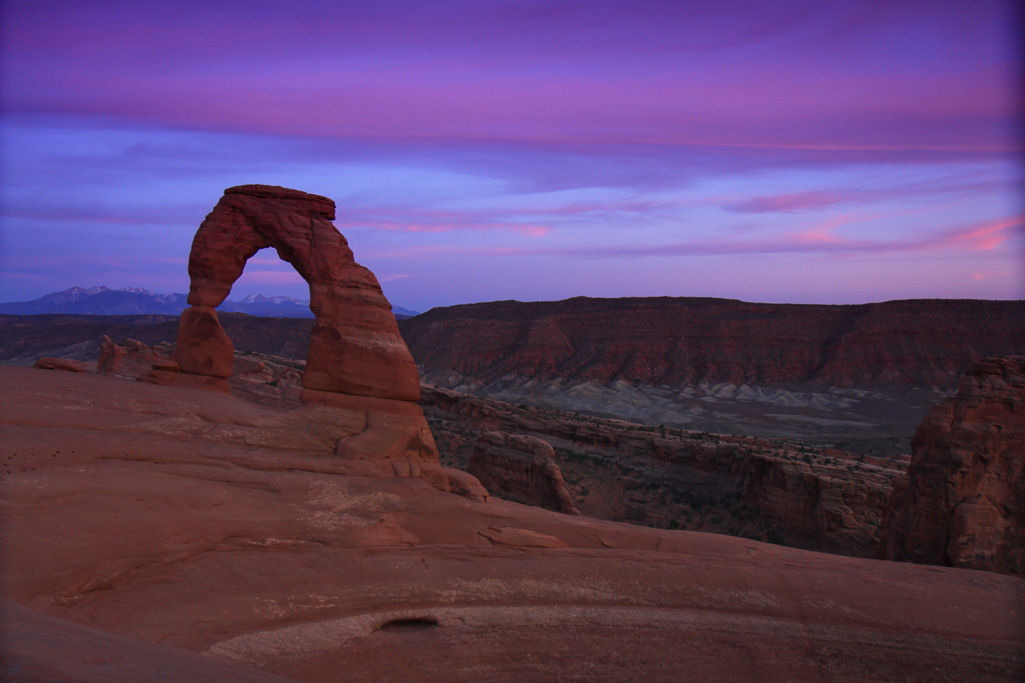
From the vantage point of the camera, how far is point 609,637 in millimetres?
9820

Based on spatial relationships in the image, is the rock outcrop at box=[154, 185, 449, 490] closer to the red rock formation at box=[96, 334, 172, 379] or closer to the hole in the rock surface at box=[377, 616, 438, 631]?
the hole in the rock surface at box=[377, 616, 438, 631]

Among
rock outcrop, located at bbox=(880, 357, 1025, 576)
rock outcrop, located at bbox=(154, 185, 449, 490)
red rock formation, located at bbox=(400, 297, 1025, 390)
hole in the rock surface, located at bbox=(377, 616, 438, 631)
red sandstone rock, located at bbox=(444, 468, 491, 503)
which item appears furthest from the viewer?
red rock formation, located at bbox=(400, 297, 1025, 390)

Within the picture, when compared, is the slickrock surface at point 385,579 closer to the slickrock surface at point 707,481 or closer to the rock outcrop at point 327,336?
the rock outcrop at point 327,336

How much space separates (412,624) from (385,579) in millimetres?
818

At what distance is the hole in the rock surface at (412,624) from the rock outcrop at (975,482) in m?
11.7

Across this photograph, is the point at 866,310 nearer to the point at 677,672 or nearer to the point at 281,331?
the point at 281,331

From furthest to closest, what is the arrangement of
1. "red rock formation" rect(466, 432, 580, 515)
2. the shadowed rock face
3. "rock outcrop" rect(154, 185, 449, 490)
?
"red rock formation" rect(466, 432, 580, 515), the shadowed rock face, "rock outcrop" rect(154, 185, 449, 490)

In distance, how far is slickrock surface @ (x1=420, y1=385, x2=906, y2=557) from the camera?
2236 cm

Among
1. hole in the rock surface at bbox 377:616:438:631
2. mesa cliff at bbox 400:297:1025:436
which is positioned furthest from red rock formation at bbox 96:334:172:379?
mesa cliff at bbox 400:297:1025:436

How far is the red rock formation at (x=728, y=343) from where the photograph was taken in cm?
8006

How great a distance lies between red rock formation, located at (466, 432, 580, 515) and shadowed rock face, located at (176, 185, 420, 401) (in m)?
9.51

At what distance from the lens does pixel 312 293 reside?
635 inches

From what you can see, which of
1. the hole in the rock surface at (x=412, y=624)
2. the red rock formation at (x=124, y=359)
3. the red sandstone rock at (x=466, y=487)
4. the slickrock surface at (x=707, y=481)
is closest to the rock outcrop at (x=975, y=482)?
the slickrock surface at (x=707, y=481)

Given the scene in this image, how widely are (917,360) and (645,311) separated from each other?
111ft
